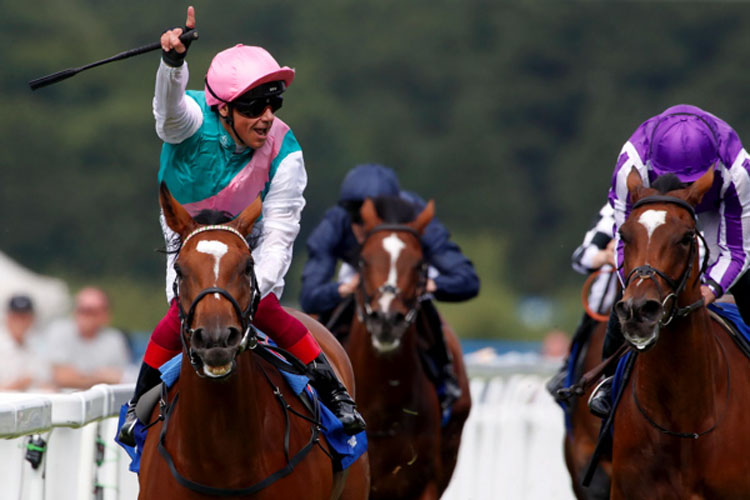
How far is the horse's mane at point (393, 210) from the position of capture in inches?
366

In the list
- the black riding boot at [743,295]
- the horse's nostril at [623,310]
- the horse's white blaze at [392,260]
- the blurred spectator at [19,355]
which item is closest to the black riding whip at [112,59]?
the horse's nostril at [623,310]

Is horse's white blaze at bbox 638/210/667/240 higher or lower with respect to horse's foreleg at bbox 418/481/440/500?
higher

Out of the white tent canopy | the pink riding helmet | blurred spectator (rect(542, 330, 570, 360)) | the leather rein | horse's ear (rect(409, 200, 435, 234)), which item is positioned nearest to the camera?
the leather rein

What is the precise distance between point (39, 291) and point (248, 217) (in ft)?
45.3

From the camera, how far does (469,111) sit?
4659 cm

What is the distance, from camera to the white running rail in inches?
229

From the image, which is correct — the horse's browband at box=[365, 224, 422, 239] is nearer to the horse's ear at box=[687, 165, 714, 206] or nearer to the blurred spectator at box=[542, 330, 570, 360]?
the horse's ear at box=[687, 165, 714, 206]

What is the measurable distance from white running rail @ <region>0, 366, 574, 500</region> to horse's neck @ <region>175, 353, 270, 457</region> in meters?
0.58

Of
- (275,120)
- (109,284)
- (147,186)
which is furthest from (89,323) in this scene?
(147,186)

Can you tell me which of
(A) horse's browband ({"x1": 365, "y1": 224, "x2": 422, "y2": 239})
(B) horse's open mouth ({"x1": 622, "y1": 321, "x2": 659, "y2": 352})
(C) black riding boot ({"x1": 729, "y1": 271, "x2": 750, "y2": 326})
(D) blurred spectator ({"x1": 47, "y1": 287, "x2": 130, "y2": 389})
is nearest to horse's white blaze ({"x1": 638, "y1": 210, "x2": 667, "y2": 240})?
(B) horse's open mouth ({"x1": 622, "y1": 321, "x2": 659, "y2": 352})

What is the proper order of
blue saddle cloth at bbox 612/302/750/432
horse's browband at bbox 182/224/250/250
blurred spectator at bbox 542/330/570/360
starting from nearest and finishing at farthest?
horse's browband at bbox 182/224/250/250
blue saddle cloth at bbox 612/302/750/432
blurred spectator at bbox 542/330/570/360

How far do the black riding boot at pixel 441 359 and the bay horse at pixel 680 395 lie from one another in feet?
9.72

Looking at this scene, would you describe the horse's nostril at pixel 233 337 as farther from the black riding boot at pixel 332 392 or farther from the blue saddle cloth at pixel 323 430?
the black riding boot at pixel 332 392

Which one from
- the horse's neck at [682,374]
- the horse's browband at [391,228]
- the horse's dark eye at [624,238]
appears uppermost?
the horse's browband at [391,228]
